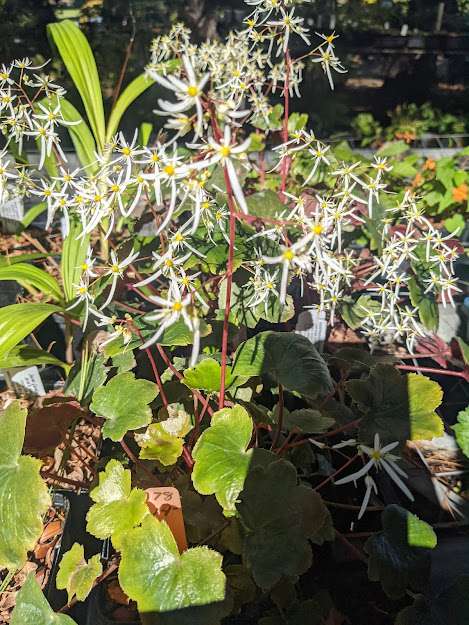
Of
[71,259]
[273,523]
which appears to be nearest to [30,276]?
[71,259]

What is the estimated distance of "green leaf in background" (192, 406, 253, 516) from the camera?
799mm

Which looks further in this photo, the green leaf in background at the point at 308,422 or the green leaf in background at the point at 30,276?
the green leaf in background at the point at 30,276

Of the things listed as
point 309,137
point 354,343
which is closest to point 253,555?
point 309,137

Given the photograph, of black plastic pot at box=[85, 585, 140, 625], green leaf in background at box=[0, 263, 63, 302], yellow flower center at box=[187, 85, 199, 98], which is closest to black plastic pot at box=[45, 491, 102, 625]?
black plastic pot at box=[85, 585, 140, 625]

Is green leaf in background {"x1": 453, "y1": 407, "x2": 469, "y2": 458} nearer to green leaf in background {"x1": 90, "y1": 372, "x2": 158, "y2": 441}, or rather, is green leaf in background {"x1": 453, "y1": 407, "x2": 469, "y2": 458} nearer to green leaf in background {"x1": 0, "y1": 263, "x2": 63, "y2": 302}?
green leaf in background {"x1": 90, "y1": 372, "x2": 158, "y2": 441}

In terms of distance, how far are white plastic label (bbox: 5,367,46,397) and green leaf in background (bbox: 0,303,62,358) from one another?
191mm

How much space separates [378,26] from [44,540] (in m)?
5.47

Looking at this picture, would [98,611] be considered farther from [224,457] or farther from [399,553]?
[399,553]

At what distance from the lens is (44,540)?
121cm

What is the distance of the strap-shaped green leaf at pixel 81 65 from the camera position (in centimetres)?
192

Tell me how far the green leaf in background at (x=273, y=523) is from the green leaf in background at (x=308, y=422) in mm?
159

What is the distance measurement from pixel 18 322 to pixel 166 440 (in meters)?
0.47

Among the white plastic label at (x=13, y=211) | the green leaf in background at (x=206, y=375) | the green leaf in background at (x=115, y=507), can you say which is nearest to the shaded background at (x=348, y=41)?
the white plastic label at (x=13, y=211)

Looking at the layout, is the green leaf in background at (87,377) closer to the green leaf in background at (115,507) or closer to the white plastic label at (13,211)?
the green leaf in background at (115,507)
